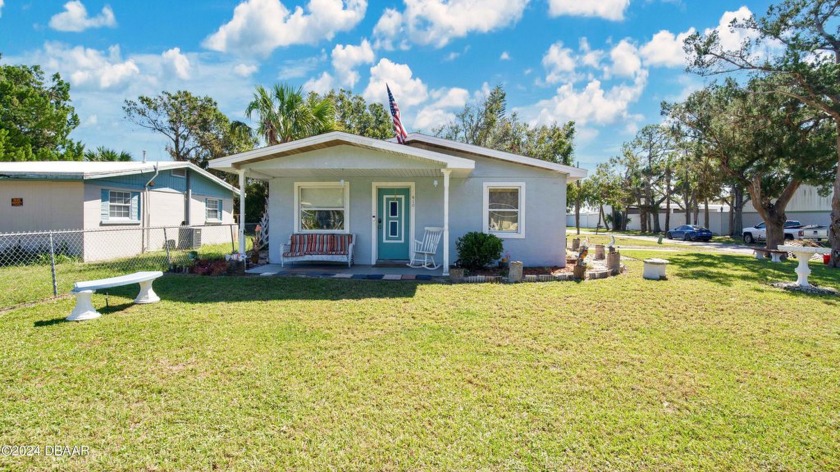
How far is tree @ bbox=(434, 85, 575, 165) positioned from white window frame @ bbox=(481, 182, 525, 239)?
19.6 m

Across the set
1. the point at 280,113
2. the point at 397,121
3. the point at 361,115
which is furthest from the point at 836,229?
the point at 361,115

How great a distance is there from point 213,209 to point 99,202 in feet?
20.1

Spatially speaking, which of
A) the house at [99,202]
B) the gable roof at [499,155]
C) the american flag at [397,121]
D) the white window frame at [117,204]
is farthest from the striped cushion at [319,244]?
the white window frame at [117,204]

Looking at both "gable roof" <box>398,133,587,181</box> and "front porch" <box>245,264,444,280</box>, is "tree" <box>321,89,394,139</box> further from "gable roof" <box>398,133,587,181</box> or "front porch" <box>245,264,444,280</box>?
"front porch" <box>245,264,444,280</box>

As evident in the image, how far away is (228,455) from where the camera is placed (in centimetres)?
245

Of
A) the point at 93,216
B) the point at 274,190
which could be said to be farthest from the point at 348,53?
the point at 93,216

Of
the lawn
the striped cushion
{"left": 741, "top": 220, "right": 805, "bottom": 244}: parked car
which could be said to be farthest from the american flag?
{"left": 741, "top": 220, "right": 805, "bottom": 244}: parked car

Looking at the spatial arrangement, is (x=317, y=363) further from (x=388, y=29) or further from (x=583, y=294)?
(x=388, y=29)

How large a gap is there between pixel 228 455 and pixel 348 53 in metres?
14.8

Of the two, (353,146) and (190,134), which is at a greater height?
(190,134)

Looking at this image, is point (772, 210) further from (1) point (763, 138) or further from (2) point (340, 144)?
(2) point (340, 144)

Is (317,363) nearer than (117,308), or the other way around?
(317,363)

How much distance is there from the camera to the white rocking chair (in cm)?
934

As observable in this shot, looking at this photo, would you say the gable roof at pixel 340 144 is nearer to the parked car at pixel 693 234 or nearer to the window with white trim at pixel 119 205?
the window with white trim at pixel 119 205
